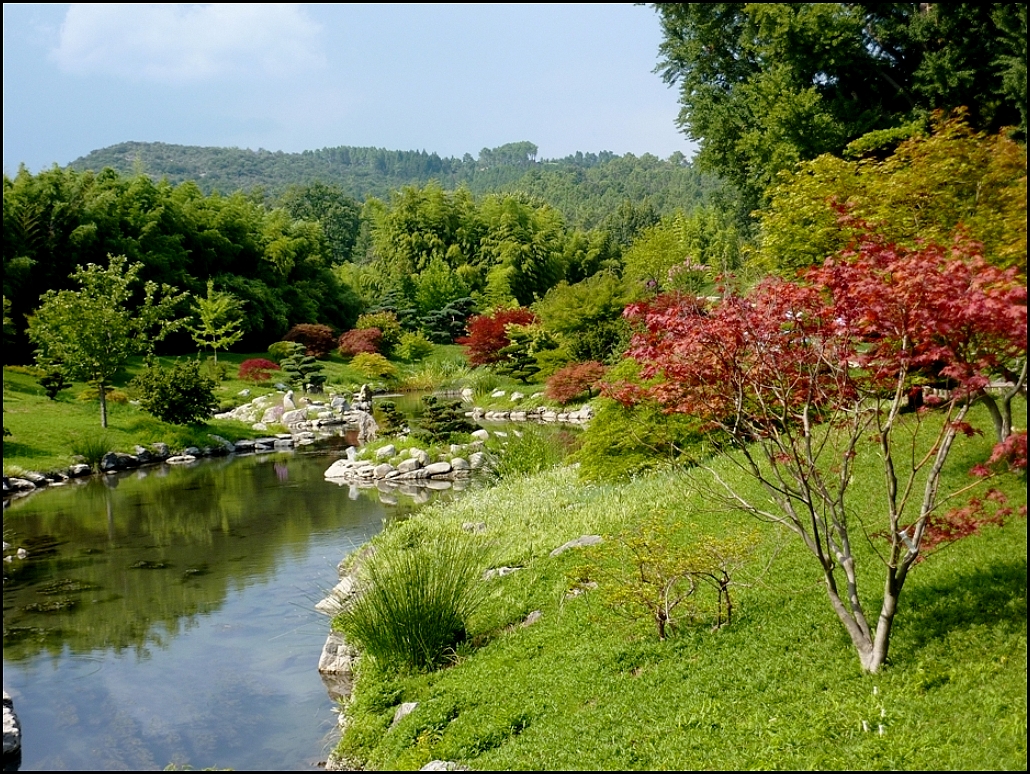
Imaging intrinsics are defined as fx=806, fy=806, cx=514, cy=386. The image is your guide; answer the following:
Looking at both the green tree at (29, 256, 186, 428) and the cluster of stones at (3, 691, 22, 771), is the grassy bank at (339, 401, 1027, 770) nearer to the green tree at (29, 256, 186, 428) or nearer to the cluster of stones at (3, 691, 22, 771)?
the cluster of stones at (3, 691, 22, 771)

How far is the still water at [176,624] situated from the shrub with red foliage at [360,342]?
73.5 ft

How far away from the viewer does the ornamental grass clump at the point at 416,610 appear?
19.9 feet

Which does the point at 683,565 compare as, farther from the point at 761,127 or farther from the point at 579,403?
the point at 579,403

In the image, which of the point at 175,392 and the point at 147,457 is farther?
the point at 175,392

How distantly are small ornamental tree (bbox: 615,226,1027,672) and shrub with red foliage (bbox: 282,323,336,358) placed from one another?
3237cm

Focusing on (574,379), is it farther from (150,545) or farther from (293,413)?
(150,545)

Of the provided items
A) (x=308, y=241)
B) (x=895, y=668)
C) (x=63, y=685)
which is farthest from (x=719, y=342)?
(x=308, y=241)

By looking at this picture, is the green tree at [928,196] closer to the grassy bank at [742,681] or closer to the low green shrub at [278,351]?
the grassy bank at [742,681]

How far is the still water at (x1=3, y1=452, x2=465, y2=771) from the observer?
596cm

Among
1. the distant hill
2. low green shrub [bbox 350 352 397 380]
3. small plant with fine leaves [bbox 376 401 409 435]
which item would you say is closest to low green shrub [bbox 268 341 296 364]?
low green shrub [bbox 350 352 397 380]

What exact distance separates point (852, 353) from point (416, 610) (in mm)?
3558

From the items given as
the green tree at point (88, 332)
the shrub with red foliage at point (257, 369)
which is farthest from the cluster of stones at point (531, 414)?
the green tree at point (88, 332)

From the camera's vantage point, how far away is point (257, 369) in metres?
30.9

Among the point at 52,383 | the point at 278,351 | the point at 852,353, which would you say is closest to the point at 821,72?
the point at 852,353
